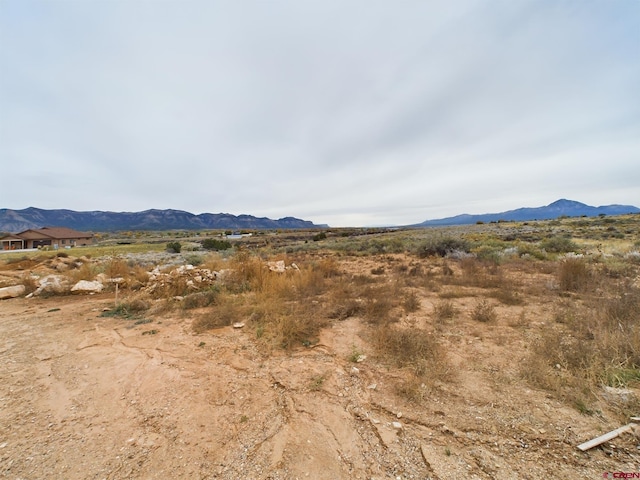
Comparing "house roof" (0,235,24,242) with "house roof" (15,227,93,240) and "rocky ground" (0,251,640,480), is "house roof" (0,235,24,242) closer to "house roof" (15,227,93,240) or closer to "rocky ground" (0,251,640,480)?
"house roof" (15,227,93,240)

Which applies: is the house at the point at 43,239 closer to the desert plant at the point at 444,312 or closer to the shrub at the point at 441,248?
the shrub at the point at 441,248

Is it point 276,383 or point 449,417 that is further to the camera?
point 276,383

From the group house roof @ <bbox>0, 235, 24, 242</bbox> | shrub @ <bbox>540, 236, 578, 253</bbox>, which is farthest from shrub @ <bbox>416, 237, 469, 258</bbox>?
house roof @ <bbox>0, 235, 24, 242</bbox>

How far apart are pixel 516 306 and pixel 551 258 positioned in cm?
831

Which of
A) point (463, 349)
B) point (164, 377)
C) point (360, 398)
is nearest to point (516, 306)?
point (463, 349)

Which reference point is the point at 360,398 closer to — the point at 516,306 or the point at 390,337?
the point at 390,337

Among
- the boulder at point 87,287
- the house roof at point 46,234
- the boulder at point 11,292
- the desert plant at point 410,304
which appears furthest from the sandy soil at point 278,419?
the house roof at point 46,234

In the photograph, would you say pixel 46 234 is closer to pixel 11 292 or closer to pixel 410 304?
pixel 11 292

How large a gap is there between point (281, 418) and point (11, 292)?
10.9m

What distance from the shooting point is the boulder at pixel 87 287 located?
860cm

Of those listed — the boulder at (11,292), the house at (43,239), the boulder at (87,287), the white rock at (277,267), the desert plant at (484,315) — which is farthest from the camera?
the house at (43,239)

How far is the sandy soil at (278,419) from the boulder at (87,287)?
4864 millimetres

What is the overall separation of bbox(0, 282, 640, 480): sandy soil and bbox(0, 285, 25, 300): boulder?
584 centimetres

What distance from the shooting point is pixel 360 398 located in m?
3.08
